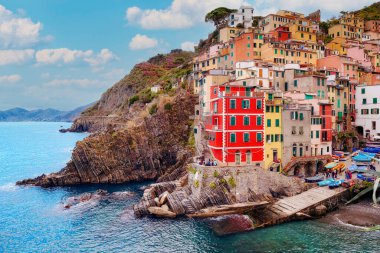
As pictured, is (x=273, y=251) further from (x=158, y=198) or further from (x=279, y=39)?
(x=279, y=39)

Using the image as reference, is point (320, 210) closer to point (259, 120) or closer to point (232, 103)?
point (259, 120)

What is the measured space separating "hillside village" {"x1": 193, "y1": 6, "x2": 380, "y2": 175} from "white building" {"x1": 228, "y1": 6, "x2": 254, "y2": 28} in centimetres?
1064

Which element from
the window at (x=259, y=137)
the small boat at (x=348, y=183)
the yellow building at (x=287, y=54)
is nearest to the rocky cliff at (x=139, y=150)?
the window at (x=259, y=137)

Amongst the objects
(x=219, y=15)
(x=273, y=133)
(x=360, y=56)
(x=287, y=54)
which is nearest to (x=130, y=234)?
(x=273, y=133)

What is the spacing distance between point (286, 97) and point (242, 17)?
6262 centimetres

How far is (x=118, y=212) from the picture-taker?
1875 inches

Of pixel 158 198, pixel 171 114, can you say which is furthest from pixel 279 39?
pixel 158 198

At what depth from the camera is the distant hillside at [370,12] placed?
124975mm

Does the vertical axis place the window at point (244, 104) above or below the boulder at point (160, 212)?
above

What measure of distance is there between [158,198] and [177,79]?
179 feet

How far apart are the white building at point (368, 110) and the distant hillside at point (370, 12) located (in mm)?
67714

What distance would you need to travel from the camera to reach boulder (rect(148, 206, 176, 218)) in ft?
144

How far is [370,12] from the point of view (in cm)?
13675

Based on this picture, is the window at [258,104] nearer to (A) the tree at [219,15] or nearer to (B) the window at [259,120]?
(B) the window at [259,120]
